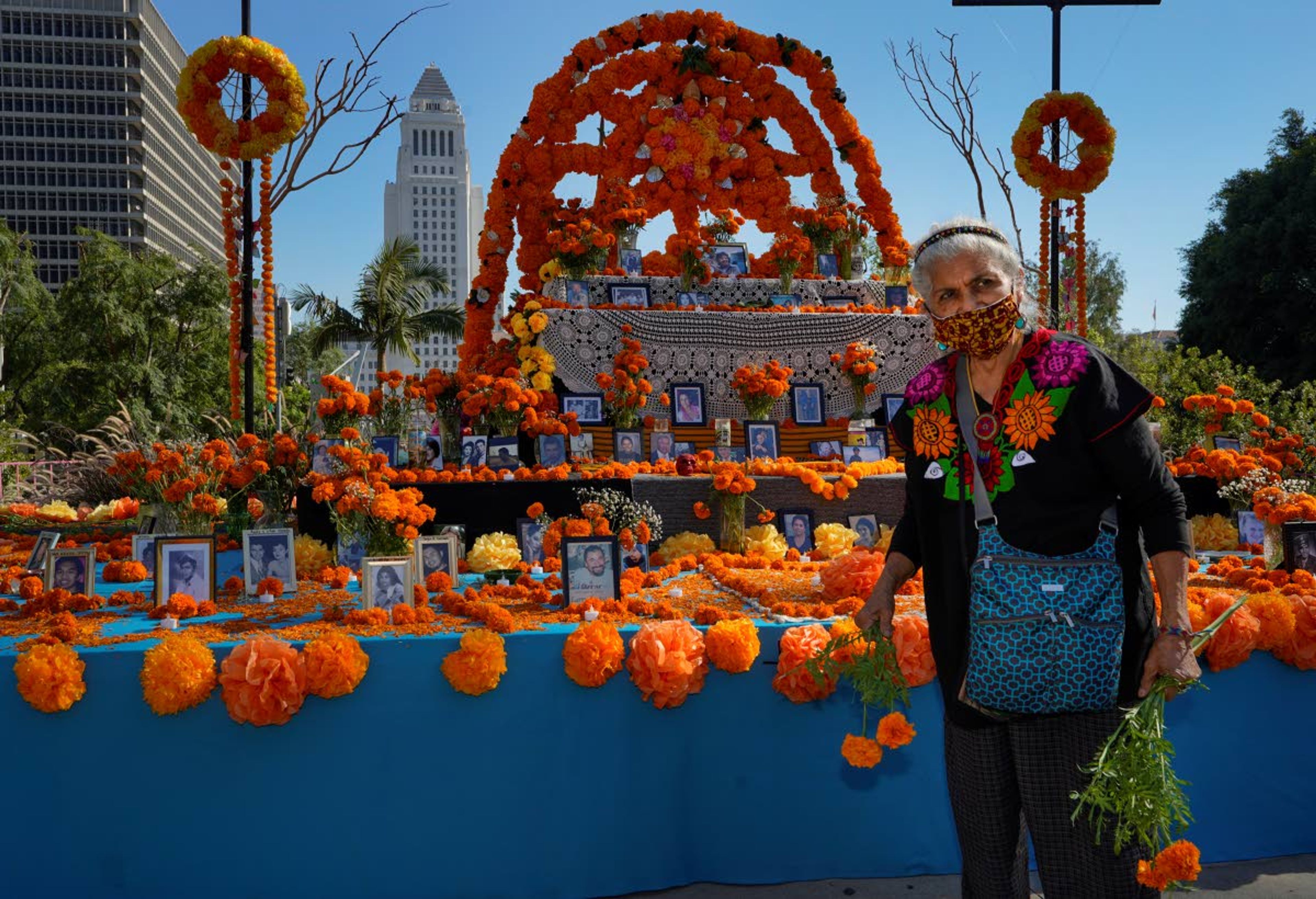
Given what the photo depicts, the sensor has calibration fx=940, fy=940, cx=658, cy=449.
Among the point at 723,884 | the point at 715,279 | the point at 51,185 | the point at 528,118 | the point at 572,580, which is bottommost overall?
the point at 723,884

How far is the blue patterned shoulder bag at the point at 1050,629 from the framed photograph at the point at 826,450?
4.17m

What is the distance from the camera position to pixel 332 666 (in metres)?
2.42

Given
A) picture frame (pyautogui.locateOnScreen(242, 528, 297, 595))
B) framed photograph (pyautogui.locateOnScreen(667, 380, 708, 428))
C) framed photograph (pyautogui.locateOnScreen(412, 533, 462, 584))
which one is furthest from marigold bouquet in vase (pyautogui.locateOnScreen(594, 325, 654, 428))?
picture frame (pyautogui.locateOnScreen(242, 528, 297, 595))

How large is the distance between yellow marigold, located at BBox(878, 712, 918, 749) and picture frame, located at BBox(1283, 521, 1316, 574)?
82.6 inches

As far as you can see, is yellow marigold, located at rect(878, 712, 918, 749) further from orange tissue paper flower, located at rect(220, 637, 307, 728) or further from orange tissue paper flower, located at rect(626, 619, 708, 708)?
orange tissue paper flower, located at rect(220, 637, 307, 728)

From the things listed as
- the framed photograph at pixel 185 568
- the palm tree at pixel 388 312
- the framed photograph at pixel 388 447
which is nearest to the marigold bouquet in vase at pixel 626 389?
the framed photograph at pixel 388 447

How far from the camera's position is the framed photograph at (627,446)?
5909 mm

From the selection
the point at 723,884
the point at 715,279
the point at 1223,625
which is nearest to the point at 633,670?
the point at 723,884

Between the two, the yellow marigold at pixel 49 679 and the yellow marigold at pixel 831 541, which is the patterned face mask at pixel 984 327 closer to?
the yellow marigold at pixel 49 679

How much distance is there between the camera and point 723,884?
2.71 m

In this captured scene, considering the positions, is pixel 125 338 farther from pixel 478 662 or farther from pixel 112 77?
pixel 112 77

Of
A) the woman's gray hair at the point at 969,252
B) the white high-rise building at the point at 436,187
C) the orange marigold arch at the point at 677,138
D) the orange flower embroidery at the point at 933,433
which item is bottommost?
the orange flower embroidery at the point at 933,433

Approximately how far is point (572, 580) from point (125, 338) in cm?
2795

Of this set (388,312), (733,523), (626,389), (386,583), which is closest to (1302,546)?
(733,523)
